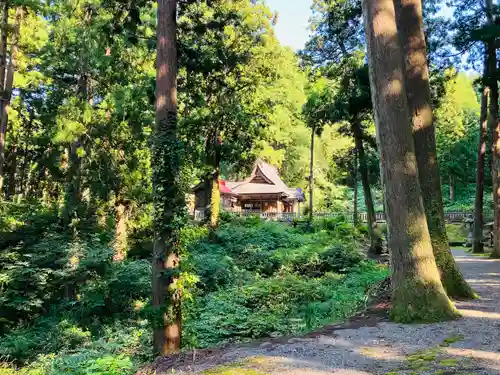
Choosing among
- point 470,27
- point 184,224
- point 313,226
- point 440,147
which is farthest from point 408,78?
point 440,147

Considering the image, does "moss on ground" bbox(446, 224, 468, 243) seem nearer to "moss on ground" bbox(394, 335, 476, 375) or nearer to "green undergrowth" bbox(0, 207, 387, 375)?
"green undergrowth" bbox(0, 207, 387, 375)

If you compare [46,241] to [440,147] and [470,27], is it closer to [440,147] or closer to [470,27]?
[470,27]

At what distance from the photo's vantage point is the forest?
19.8 feet

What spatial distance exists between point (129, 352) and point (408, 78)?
23.1 ft

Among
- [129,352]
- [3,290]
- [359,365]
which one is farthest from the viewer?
[3,290]

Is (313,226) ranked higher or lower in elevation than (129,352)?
higher

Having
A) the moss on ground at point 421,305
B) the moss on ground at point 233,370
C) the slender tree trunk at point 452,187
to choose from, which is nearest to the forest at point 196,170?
the moss on ground at point 421,305

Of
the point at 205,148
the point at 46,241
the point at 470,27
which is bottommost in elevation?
the point at 46,241

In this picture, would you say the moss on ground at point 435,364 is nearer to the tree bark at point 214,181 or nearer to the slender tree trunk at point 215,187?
the tree bark at point 214,181

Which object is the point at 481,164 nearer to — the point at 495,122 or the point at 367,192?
the point at 495,122

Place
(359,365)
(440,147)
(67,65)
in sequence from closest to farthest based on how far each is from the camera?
(359,365) → (67,65) → (440,147)

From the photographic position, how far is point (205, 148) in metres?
19.2

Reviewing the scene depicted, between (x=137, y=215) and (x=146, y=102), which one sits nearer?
(x=146, y=102)

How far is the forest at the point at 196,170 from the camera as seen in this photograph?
6027 millimetres
